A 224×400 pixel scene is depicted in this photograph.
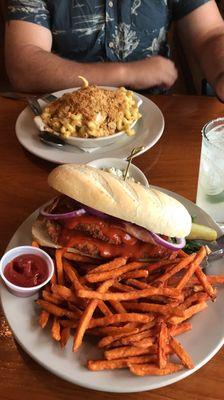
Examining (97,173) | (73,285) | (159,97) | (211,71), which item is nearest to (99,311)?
(73,285)

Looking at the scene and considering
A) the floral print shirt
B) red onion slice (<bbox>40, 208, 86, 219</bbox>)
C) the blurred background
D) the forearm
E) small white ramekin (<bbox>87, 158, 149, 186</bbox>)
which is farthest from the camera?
the blurred background

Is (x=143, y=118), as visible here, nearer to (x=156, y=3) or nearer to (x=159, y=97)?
(x=159, y=97)

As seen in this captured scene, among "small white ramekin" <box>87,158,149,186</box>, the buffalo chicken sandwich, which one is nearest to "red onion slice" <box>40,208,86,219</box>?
the buffalo chicken sandwich

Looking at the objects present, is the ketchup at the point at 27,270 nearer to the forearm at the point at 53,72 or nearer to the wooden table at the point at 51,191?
the wooden table at the point at 51,191

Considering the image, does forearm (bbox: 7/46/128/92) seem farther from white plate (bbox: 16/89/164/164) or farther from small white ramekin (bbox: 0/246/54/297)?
small white ramekin (bbox: 0/246/54/297)

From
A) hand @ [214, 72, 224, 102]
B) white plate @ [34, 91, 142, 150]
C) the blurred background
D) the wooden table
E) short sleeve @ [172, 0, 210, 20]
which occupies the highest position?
short sleeve @ [172, 0, 210, 20]

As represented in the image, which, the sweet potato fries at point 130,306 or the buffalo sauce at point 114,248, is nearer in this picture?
the sweet potato fries at point 130,306

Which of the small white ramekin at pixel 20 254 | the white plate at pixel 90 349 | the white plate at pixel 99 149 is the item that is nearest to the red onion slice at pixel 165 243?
the white plate at pixel 90 349

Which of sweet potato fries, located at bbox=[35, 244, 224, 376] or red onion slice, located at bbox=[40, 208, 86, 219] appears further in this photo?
red onion slice, located at bbox=[40, 208, 86, 219]
